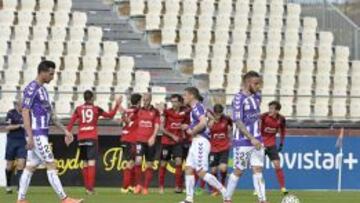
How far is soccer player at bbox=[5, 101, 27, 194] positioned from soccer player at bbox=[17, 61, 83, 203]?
6278mm

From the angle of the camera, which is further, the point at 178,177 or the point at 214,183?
the point at 178,177

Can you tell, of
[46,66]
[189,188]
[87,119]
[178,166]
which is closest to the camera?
[46,66]

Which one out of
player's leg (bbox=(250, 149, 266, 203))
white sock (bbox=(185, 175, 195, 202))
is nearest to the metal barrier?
white sock (bbox=(185, 175, 195, 202))

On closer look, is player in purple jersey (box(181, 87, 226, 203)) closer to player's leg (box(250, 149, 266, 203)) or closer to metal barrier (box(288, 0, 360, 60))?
player's leg (box(250, 149, 266, 203))

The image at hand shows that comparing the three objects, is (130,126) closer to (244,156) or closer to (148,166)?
(148,166)

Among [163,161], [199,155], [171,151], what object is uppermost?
[199,155]

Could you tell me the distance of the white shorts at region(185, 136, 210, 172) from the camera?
18531 mm

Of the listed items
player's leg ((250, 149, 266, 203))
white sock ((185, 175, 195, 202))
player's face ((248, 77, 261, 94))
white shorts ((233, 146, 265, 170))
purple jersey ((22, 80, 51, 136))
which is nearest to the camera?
purple jersey ((22, 80, 51, 136))

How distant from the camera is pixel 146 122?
78.7 ft

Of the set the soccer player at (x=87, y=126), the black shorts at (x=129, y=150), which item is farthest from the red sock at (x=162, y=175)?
the soccer player at (x=87, y=126)

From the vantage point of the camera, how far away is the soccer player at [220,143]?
78.6 feet

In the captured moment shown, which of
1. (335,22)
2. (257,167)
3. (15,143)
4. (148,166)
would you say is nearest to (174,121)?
(148,166)

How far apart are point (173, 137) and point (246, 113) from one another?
22.6 feet

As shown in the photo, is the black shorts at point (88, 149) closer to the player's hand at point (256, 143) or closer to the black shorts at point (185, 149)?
the black shorts at point (185, 149)
